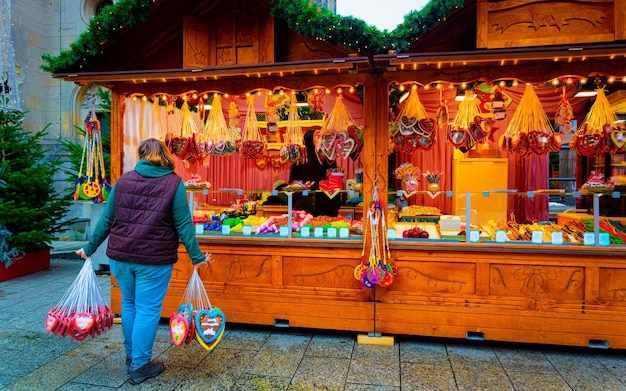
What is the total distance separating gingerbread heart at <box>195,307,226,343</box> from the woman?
0.34 metres

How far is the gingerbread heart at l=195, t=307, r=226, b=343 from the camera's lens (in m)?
3.24

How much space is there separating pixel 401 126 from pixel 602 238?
219 centimetres

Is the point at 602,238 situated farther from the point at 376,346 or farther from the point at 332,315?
the point at 332,315

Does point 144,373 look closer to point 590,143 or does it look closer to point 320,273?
point 320,273

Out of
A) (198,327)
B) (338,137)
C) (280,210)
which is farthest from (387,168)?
(280,210)

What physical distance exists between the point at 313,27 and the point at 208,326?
9.33 ft

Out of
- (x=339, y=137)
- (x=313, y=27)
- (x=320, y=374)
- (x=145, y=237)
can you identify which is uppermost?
(x=313, y=27)

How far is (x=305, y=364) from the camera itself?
3.54 meters

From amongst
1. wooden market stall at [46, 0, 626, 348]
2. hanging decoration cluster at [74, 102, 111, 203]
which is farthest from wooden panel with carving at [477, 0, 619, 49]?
hanging decoration cluster at [74, 102, 111, 203]

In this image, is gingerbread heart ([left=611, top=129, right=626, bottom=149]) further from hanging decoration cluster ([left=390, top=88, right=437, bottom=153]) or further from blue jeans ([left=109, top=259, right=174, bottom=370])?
blue jeans ([left=109, top=259, right=174, bottom=370])

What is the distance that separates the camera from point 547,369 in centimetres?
346

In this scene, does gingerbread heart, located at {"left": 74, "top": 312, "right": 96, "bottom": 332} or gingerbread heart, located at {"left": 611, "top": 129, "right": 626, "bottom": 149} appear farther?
gingerbread heart, located at {"left": 611, "top": 129, "right": 626, "bottom": 149}

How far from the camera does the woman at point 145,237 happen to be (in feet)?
10.1

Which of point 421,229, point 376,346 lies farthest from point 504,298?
point 376,346
